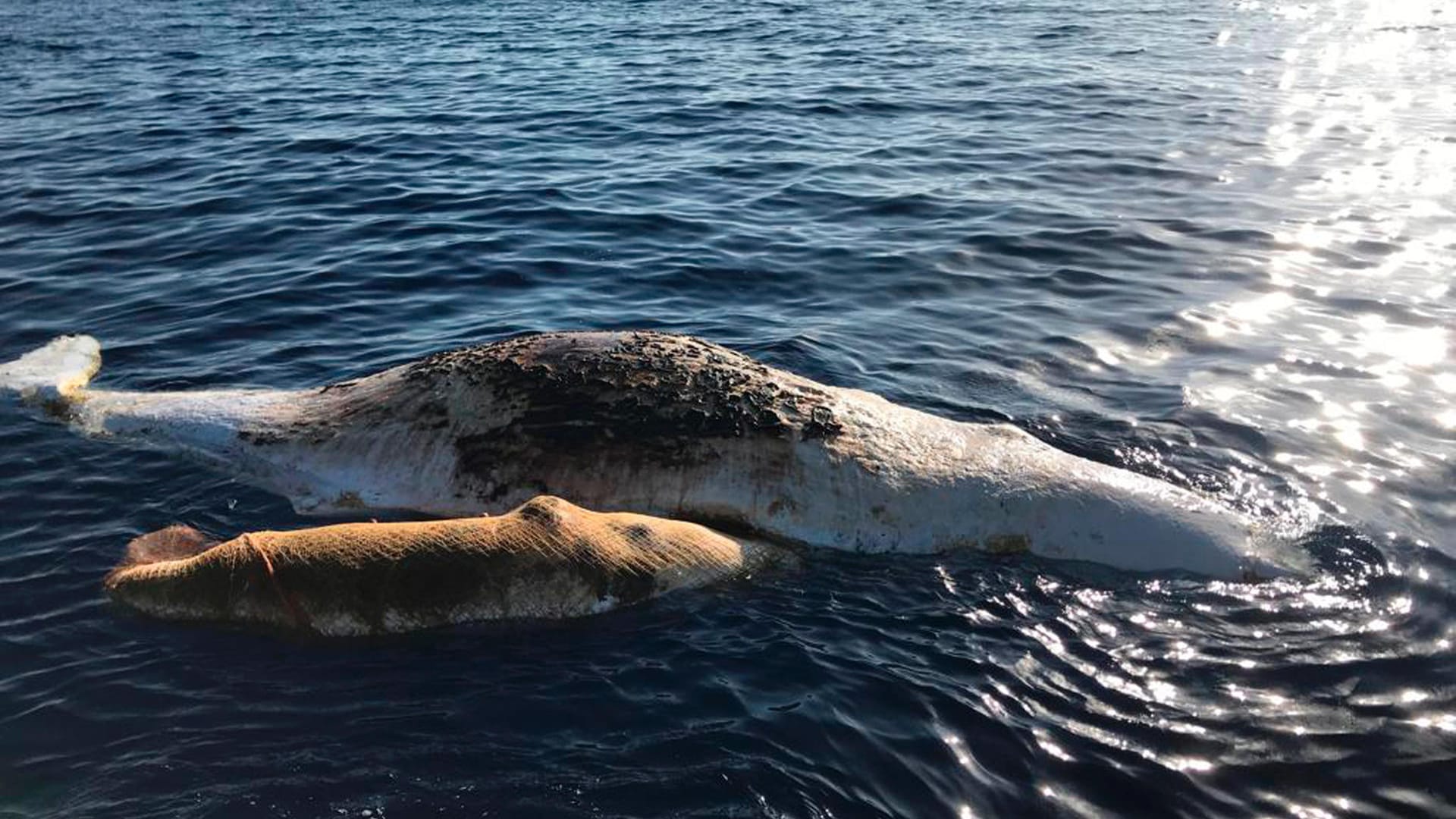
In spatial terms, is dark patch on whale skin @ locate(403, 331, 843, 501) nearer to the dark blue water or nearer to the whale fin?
the dark blue water

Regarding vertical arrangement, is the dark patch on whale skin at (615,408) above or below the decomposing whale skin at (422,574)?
above

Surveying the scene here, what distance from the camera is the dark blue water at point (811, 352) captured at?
5.41 meters

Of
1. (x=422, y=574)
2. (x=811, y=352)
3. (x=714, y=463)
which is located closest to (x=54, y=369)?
(x=422, y=574)

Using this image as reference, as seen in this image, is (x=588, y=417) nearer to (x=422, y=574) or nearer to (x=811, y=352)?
(x=422, y=574)

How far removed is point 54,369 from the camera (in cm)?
942

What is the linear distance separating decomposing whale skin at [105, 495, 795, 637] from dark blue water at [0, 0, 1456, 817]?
0.14 meters

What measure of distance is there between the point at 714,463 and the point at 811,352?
3507mm

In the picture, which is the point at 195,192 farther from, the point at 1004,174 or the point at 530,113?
the point at 1004,174

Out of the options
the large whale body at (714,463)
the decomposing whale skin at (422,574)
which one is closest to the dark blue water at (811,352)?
the decomposing whale skin at (422,574)

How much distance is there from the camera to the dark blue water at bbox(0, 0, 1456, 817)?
541cm

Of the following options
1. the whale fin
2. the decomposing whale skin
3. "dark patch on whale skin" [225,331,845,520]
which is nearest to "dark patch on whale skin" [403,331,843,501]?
"dark patch on whale skin" [225,331,845,520]

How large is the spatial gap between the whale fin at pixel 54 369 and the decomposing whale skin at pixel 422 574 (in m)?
3.13

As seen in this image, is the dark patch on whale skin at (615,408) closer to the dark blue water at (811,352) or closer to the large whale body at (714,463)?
the large whale body at (714,463)

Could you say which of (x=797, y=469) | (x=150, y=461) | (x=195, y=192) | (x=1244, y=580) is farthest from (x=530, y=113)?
(x=1244, y=580)
